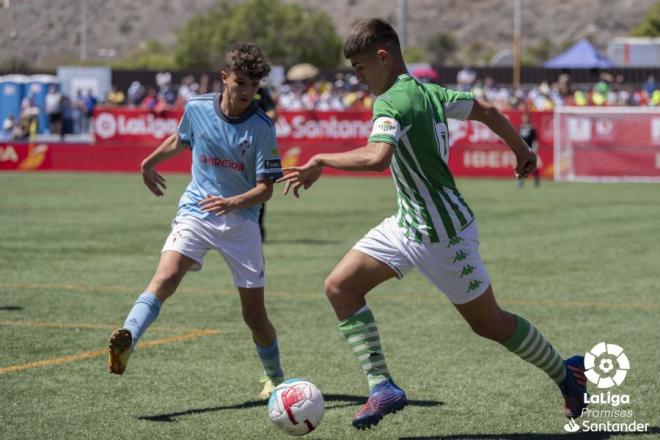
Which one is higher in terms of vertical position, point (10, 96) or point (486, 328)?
point (486, 328)

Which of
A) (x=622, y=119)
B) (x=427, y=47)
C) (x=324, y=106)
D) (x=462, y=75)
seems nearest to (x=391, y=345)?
(x=622, y=119)

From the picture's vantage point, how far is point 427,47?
103562 millimetres

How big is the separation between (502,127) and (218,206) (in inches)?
65.5

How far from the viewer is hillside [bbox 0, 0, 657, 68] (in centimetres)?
10931

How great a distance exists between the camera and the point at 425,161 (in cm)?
642

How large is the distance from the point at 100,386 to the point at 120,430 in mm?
1182

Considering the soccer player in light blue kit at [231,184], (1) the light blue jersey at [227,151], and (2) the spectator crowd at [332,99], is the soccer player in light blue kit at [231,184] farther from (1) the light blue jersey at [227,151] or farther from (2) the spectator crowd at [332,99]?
(2) the spectator crowd at [332,99]

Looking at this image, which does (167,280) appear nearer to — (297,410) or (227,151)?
(227,151)

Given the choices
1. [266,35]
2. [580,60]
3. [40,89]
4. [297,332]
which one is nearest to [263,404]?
[297,332]

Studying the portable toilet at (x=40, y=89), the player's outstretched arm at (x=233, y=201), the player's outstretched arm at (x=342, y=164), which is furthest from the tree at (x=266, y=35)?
the player's outstretched arm at (x=342, y=164)

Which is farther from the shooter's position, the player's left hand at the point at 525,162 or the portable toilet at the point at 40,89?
the portable toilet at the point at 40,89

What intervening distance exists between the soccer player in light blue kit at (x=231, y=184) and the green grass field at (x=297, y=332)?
74 cm

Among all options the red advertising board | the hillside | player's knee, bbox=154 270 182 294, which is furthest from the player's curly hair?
the hillside

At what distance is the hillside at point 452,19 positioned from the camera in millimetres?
109312
